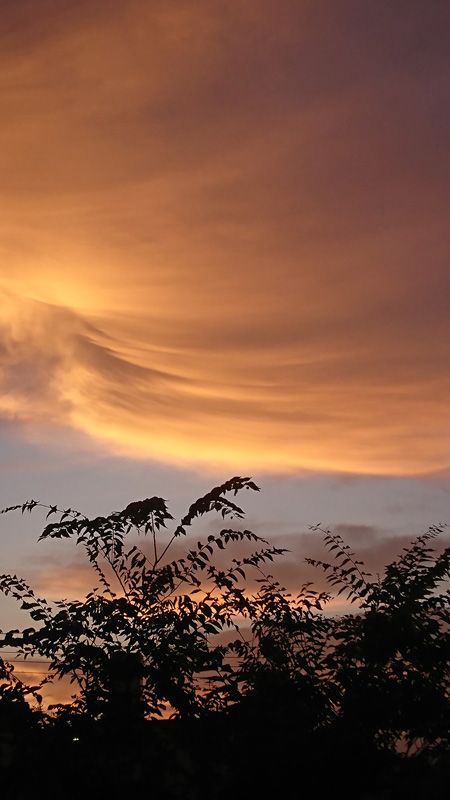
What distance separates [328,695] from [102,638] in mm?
2756

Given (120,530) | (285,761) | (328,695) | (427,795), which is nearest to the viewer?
(427,795)

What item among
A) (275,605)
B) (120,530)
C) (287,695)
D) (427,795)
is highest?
(120,530)

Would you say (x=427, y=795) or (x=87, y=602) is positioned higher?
(x=87, y=602)

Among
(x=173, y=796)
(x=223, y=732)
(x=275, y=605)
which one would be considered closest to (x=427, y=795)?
(x=173, y=796)

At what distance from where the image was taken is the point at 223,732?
9.16m

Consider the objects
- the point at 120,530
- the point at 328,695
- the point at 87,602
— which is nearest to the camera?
the point at 328,695

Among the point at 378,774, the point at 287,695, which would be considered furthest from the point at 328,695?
the point at 378,774

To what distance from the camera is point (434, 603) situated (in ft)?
45.4

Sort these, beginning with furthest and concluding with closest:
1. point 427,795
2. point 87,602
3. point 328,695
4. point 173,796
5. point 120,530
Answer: point 120,530 < point 87,602 < point 328,695 < point 173,796 < point 427,795

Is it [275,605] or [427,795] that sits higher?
[275,605]

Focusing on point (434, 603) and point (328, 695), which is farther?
point (434, 603)

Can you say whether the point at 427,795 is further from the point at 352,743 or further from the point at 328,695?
the point at 328,695

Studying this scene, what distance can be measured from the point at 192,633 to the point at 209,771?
3088 mm

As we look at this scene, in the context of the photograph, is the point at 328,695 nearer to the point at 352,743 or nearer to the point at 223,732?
the point at 352,743
